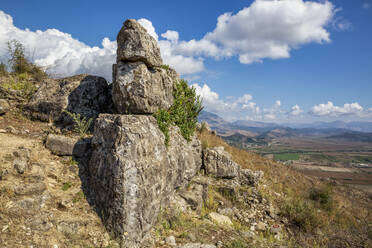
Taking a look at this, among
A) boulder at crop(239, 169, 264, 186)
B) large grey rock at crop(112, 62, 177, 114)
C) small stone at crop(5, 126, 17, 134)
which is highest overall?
large grey rock at crop(112, 62, 177, 114)

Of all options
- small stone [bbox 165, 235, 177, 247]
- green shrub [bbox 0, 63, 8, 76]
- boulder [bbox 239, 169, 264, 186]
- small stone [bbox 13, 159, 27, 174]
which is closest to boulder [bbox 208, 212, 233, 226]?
small stone [bbox 165, 235, 177, 247]

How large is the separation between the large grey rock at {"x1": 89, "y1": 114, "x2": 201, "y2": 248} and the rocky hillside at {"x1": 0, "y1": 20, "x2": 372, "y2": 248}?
0.03 metres

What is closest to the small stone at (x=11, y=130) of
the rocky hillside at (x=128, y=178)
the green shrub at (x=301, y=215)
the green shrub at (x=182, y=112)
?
the rocky hillside at (x=128, y=178)

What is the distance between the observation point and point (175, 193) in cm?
786

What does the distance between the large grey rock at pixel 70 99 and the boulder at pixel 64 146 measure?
5.58 ft

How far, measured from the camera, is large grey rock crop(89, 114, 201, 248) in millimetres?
5074

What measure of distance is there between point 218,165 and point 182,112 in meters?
4.16

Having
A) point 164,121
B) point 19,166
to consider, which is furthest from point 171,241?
point 19,166

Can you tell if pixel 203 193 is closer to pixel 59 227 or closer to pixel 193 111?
pixel 193 111

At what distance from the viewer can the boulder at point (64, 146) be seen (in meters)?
6.74

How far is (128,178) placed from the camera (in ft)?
17.1

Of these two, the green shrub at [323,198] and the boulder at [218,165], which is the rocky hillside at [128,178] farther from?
the green shrub at [323,198]

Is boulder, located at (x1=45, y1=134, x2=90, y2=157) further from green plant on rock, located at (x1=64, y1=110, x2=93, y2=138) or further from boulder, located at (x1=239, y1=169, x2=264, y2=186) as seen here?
boulder, located at (x1=239, y1=169, x2=264, y2=186)

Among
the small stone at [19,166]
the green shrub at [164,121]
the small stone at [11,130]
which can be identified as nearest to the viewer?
the small stone at [19,166]
